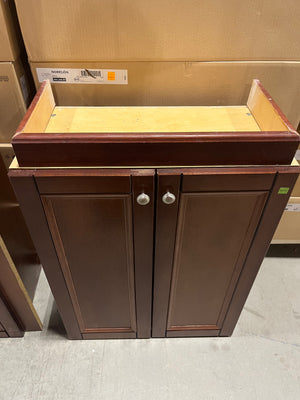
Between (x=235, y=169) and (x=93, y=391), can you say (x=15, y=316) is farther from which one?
(x=235, y=169)

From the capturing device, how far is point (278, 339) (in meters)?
1.36

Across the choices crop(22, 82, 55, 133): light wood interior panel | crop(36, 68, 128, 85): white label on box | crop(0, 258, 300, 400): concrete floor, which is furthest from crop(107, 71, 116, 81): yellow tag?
crop(0, 258, 300, 400): concrete floor

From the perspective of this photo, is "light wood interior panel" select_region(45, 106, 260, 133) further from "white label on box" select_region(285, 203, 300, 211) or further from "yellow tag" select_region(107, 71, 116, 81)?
"white label on box" select_region(285, 203, 300, 211)

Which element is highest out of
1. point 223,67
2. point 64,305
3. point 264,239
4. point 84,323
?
point 223,67

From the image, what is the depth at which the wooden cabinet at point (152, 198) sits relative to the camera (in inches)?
29.7

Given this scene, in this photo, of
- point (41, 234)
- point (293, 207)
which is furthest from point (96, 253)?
point (293, 207)

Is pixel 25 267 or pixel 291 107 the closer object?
pixel 291 107

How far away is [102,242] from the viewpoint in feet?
3.07

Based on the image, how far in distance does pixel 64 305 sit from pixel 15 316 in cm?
28

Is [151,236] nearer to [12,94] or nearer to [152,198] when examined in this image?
[152,198]

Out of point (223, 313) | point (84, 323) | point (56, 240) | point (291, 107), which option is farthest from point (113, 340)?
point (291, 107)

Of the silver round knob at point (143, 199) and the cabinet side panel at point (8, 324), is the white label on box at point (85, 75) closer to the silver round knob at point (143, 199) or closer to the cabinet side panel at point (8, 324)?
the silver round knob at point (143, 199)

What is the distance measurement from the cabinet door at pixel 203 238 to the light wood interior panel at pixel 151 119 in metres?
0.17

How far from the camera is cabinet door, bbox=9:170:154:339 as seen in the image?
78 centimetres
